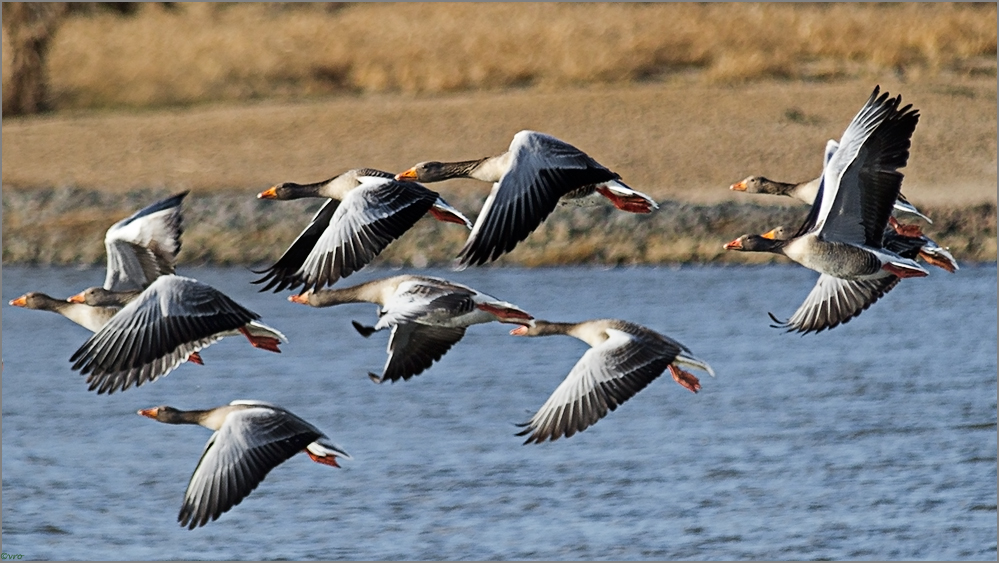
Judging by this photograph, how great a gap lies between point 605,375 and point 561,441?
7217 mm

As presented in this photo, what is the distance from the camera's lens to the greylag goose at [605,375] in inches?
384

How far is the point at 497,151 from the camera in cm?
2777

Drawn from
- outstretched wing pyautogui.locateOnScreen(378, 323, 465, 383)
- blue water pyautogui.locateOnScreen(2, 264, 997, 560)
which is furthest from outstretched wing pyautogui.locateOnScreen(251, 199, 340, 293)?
blue water pyautogui.locateOnScreen(2, 264, 997, 560)

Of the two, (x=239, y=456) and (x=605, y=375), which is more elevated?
(x=605, y=375)

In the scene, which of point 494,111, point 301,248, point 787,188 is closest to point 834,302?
point 787,188

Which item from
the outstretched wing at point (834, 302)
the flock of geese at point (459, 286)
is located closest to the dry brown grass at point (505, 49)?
the outstretched wing at point (834, 302)

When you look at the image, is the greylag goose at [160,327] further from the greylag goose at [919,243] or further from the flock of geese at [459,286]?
the greylag goose at [919,243]

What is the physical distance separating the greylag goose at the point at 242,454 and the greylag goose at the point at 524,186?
1929 mm

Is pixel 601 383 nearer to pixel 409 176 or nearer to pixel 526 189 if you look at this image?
Answer: pixel 526 189

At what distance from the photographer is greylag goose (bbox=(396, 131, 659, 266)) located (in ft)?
29.8

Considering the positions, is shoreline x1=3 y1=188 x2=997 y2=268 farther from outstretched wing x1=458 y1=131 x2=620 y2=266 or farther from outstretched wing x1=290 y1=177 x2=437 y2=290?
outstretched wing x1=458 y1=131 x2=620 y2=266

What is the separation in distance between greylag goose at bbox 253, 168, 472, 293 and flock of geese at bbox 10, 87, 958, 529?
1 cm

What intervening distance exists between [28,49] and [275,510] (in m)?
19.2

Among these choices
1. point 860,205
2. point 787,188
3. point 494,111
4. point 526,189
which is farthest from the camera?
point 494,111
